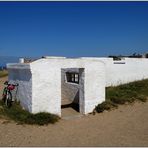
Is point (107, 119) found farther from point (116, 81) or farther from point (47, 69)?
point (116, 81)

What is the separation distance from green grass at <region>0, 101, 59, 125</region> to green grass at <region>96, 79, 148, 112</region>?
2.96 metres

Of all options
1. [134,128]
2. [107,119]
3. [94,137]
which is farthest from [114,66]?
[94,137]

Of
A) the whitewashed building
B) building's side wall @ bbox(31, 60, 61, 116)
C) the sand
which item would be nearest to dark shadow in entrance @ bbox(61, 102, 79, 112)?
the whitewashed building

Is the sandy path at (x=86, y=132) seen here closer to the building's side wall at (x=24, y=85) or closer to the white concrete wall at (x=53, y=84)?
the white concrete wall at (x=53, y=84)

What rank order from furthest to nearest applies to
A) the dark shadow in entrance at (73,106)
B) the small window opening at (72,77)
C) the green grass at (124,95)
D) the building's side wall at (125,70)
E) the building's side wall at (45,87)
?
the building's side wall at (125,70)
the small window opening at (72,77)
the dark shadow in entrance at (73,106)
the green grass at (124,95)
the building's side wall at (45,87)

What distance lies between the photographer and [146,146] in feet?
28.0

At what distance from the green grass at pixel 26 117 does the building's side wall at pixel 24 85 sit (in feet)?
1.38

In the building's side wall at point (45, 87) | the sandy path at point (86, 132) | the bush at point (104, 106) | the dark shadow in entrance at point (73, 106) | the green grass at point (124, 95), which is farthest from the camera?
the dark shadow in entrance at point (73, 106)

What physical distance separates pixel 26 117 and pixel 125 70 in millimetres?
10072

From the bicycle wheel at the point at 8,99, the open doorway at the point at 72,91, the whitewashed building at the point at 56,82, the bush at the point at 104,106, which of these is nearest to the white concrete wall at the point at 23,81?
the whitewashed building at the point at 56,82

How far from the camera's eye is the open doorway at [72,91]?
13.2 meters

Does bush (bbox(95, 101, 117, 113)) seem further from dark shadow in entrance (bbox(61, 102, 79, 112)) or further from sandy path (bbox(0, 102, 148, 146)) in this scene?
dark shadow in entrance (bbox(61, 102, 79, 112))

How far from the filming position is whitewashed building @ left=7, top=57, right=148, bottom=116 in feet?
37.6

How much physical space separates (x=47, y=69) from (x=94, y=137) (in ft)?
12.5
